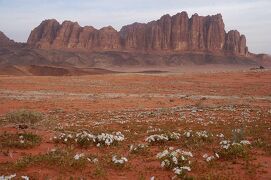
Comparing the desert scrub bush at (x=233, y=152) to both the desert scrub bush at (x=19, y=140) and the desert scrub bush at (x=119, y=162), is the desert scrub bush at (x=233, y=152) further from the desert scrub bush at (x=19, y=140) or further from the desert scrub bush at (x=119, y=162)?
the desert scrub bush at (x=19, y=140)

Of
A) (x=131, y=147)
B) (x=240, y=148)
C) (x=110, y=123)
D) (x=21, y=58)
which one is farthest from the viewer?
(x=21, y=58)

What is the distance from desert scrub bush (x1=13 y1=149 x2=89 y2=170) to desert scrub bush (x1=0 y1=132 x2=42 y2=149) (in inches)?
69.0

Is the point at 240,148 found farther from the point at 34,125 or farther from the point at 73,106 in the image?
the point at 73,106

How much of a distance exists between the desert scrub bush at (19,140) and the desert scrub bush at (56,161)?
175 cm

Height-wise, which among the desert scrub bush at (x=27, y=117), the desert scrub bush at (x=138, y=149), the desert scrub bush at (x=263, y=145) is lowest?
the desert scrub bush at (x=263, y=145)

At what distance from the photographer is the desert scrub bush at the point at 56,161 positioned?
11531 millimetres

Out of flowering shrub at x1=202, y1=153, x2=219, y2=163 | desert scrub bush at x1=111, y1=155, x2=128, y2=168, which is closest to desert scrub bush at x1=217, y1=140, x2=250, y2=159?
flowering shrub at x1=202, y1=153, x2=219, y2=163

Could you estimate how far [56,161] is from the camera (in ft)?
38.9

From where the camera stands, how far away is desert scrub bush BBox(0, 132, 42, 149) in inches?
554

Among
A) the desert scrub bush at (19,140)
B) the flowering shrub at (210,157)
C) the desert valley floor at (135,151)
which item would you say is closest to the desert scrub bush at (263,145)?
the desert valley floor at (135,151)

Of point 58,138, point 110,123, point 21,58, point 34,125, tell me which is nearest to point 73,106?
point 110,123

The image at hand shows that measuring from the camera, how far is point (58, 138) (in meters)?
15.3

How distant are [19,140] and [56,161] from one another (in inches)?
129

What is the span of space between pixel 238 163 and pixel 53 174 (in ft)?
17.5
